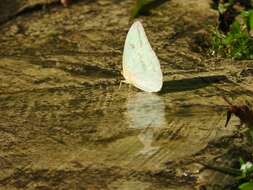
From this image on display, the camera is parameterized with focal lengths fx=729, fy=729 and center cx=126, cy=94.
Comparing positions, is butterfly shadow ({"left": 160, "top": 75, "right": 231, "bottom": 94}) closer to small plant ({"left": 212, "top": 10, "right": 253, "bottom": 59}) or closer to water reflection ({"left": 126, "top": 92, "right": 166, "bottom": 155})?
water reflection ({"left": 126, "top": 92, "right": 166, "bottom": 155})

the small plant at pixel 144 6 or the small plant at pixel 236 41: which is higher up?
the small plant at pixel 144 6

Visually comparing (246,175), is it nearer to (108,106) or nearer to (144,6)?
(108,106)

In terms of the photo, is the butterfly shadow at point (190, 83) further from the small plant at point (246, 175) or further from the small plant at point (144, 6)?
the small plant at point (144, 6)

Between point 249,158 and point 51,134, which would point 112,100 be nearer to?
point 51,134

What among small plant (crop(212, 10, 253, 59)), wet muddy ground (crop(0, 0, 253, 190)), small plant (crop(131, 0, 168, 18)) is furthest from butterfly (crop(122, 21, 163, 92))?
small plant (crop(131, 0, 168, 18))

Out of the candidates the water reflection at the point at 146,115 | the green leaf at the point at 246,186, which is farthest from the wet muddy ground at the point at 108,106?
the green leaf at the point at 246,186

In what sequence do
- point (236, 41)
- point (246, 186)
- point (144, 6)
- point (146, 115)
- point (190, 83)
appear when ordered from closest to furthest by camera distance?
Answer: point (246, 186), point (146, 115), point (190, 83), point (236, 41), point (144, 6)

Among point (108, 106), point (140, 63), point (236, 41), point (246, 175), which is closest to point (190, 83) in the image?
point (140, 63)
